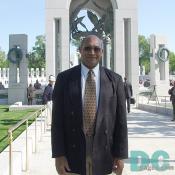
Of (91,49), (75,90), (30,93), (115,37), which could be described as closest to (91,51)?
(91,49)

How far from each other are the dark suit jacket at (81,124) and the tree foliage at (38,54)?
9694cm

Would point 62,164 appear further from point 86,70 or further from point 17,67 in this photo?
point 17,67

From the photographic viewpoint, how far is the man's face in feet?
12.5

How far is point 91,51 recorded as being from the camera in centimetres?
381

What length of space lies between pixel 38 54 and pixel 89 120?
100324 millimetres

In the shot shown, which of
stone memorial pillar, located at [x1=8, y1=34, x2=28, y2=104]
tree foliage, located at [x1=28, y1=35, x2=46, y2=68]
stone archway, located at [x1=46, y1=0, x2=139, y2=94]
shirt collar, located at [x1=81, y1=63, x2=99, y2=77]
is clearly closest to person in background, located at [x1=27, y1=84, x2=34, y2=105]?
stone archway, located at [x1=46, y1=0, x2=139, y2=94]

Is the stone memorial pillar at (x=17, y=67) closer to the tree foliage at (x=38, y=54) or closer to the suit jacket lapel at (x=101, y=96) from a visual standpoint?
the suit jacket lapel at (x=101, y=96)

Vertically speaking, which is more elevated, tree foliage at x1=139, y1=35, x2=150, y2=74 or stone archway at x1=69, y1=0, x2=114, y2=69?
tree foliage at x1=139, y1=35, x2=150, y2=74

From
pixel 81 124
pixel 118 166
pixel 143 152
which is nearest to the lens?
pixel 81 124

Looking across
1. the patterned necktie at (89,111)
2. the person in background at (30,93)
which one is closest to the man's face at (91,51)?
the patterned necktie at (89,111)

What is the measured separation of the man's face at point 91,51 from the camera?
12.5 ft

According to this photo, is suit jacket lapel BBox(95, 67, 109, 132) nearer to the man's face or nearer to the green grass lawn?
the man's face

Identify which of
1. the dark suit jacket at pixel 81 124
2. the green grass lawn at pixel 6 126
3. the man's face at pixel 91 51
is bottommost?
the green grass lawn at pixel 6 126

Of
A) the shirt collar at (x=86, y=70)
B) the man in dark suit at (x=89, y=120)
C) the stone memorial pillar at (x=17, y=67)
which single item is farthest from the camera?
Answer: the stone memorial pillar at (x=17, y=67)
